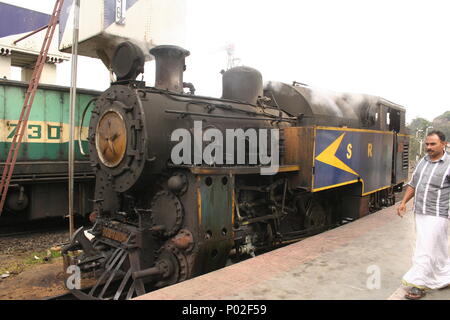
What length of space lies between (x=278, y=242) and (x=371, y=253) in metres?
1.34

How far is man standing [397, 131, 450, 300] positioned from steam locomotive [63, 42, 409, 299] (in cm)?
183

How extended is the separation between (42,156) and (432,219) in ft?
22.1

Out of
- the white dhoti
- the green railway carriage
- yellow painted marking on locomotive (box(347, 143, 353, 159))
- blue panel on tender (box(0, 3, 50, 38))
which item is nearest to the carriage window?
yellow painted marking on locomotive (box(347, 143, 353, 159))

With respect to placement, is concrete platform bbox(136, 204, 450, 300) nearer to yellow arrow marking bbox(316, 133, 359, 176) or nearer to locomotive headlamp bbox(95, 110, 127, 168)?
yellow arrow marking bbox(316, 133, 359, 176)

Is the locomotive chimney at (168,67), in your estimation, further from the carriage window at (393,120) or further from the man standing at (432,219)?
the carriage window at (393,120)

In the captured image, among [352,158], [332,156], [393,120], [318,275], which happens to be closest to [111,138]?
[318,275]

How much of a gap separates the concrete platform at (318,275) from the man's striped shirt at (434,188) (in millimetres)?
770

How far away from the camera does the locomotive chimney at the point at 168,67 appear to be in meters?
4.74

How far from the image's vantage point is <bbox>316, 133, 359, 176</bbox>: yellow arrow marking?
207 inches

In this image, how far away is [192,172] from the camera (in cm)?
380

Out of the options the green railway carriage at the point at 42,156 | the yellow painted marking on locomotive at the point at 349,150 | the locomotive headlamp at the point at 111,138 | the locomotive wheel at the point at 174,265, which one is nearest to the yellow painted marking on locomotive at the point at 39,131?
the green railway carriage at the point at 42,156

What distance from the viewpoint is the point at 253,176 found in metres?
4.98

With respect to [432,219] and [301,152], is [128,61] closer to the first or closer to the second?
[301,152]

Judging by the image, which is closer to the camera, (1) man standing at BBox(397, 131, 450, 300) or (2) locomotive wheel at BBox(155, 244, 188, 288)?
(1) man standing at BBox(397, 131, 450, 300)
